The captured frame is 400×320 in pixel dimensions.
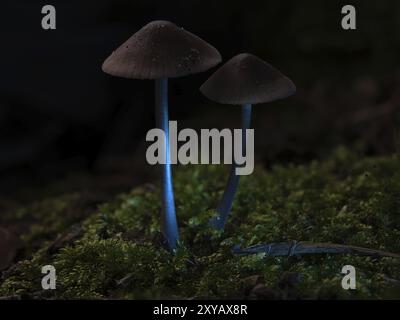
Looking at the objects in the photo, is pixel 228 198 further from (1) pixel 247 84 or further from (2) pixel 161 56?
(2) pixel 161 56

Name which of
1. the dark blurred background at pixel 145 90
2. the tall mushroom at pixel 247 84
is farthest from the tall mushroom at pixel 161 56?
the dark blurred background at pixel 145 90

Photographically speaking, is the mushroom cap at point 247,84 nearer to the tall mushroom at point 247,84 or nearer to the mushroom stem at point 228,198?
the tall mushroom at point 247,84

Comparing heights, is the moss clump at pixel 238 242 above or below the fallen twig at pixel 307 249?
below

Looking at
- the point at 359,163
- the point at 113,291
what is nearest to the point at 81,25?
the point at 359,163

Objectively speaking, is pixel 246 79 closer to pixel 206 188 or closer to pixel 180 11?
pixel 206 188

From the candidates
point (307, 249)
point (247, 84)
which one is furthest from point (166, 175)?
point (307, 249)

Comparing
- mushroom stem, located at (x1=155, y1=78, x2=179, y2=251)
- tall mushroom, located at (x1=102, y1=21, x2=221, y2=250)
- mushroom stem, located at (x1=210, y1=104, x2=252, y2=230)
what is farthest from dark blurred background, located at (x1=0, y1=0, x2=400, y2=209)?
tall mushroom, located at (x1=102, y1=21, x2=221, y2=250)

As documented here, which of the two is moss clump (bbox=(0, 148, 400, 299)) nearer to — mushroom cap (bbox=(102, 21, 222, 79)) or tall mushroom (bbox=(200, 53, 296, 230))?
tall mushroom (bbox=(200, 53, 296, 230))
